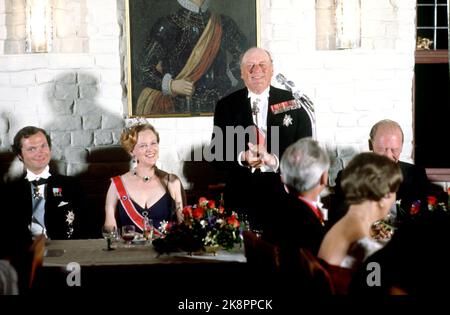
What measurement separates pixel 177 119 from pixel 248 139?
72 cm

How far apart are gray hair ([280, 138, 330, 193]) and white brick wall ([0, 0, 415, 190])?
2.02 m

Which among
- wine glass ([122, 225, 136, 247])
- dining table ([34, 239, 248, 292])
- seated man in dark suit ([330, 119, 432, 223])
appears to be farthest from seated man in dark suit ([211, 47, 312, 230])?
dining table ([34, 239, 248, 292])

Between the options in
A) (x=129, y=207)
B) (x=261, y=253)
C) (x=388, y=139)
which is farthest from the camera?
(x=388, y=139)

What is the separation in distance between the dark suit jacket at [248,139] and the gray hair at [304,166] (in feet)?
4.06

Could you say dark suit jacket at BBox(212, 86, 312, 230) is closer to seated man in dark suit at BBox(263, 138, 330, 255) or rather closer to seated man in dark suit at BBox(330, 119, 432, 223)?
seated man in dark suit at BBox(330, 119, 432, 223)

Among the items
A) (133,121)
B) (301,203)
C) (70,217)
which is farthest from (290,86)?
(301,203)

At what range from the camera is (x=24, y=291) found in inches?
86.3

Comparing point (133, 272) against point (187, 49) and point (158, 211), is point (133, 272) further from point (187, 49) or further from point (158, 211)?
point (187, 49)

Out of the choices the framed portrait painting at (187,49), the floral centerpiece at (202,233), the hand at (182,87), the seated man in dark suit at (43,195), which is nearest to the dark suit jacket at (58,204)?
the seated man in dark suit at (43,195)

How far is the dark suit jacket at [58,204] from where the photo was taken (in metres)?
3.87

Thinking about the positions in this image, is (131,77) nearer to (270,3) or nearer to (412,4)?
(270,3)

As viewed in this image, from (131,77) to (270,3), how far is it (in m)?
1.02

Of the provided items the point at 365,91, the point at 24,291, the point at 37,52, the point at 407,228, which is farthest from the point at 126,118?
Answer: the point at 407,228

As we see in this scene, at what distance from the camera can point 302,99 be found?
425 centimetres
